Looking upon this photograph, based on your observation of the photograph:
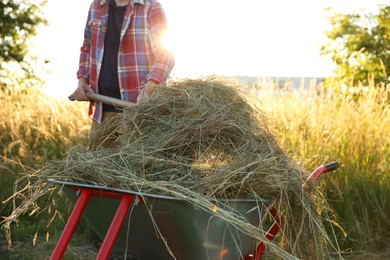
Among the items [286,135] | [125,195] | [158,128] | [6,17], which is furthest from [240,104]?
[6,17]

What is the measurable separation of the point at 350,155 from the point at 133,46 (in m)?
2.16

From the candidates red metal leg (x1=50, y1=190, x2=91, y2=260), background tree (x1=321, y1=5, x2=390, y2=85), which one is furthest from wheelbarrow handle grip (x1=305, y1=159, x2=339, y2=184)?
background tree (x1=321, y1=5, x2=390, y2=85)

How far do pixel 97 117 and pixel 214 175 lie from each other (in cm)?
157

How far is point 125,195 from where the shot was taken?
94.0 inches

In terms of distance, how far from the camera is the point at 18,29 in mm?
12523

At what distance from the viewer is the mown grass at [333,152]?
15.9ft

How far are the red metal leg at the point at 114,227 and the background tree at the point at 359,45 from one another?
29.8ft

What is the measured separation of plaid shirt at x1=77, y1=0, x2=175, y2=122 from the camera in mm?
3885

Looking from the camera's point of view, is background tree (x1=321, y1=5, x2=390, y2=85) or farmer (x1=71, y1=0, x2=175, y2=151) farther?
background tree (x1=321, y1=5, x2=390, y2=85)

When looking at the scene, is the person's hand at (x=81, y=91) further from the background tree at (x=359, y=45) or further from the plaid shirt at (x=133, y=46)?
the background tree at (x=359, y=45)

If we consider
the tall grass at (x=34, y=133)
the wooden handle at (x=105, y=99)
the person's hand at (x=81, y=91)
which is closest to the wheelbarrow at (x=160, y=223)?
the wooden handle at (x=105, y=99)

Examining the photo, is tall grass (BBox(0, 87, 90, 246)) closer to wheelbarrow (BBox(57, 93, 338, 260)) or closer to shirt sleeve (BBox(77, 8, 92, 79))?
shirt sleeve (BBox(77, 8, 92, 79))

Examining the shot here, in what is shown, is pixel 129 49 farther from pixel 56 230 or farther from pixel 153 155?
pixel 56 230

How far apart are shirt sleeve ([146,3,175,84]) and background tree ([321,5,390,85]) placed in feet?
24.9
